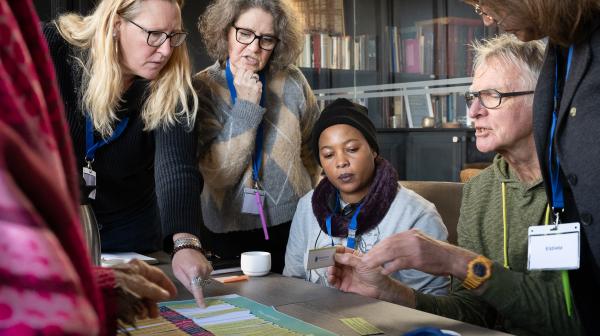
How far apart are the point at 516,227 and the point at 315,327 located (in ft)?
2.58

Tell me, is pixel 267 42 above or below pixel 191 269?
above

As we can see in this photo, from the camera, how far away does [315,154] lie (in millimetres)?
2566

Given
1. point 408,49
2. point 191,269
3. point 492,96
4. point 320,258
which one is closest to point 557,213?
point 492,96

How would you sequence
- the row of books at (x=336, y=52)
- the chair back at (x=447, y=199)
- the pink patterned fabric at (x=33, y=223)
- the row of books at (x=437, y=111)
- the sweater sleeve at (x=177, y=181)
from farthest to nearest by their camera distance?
the row of books at (x=336, y=52)
the row of books at (x=437, y=111)
the chair back at (x=447, y=199)
the sweater sleeve at (x=177, y=181)
the pink patterned fabric at (x=33, y=223)

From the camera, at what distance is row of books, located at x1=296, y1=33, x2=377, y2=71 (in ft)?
20.5

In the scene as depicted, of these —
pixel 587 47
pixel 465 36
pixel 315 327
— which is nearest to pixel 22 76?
pixel 315 327

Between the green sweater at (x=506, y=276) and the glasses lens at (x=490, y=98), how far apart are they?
184mm

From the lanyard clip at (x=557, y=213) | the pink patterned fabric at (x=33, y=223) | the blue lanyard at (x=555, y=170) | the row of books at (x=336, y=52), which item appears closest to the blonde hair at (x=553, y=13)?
the blue lanyard at (x=555, y=170)

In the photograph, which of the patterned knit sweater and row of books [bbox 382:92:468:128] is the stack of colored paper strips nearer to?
the patterned knit sweater

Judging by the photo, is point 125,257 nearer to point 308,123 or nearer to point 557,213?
point 308,123

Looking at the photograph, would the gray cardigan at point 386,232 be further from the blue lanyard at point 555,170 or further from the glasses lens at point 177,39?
the glasses lens at point 177,39

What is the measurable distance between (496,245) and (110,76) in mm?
1273

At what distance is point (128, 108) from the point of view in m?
2.07

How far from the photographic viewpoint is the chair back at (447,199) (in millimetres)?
2438
